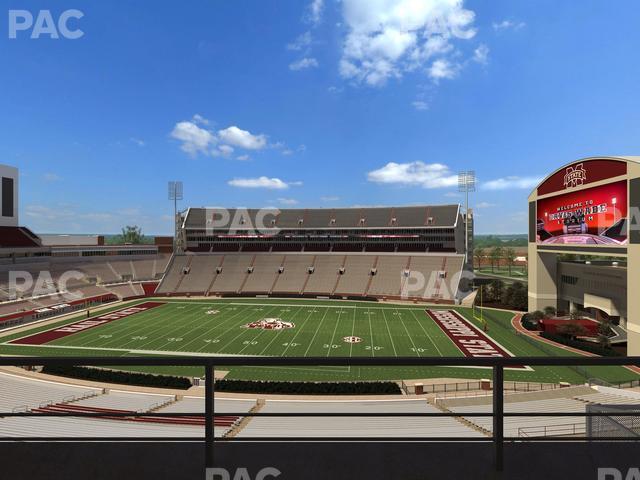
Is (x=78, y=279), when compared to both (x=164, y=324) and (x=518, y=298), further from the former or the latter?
(x=518, y=298)

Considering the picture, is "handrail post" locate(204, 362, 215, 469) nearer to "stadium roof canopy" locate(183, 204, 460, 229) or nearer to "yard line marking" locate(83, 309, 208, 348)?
"yard line marking" locate(83, 309, 208, 348)

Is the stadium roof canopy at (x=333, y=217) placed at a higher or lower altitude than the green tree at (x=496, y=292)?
higher

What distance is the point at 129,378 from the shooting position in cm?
2134

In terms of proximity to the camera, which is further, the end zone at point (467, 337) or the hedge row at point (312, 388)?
the end zone at point (467, 337)

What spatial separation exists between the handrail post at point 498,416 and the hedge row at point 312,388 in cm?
1798

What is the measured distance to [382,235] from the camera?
211ft

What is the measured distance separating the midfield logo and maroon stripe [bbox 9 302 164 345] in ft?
155

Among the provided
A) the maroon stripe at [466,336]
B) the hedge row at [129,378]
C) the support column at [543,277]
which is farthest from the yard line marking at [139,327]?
the support column at [543,277]

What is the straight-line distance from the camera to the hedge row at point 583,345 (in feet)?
85.1

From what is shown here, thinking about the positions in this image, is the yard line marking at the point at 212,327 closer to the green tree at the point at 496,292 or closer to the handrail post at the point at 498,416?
the handrail post at the point at 498,416
